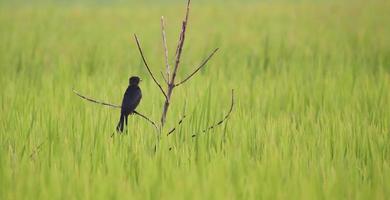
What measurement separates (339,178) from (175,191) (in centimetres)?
67

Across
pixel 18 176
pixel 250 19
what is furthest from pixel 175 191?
pixel 250 19

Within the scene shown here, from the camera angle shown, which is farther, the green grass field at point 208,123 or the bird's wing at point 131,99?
the bird's wing at point 131,99

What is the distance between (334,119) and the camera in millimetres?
3574

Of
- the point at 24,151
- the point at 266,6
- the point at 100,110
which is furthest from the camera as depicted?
the point at 266,6

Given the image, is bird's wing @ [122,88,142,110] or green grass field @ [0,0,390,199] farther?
bird's wing @ [122,88,142,110]

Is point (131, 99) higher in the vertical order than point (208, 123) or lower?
higher

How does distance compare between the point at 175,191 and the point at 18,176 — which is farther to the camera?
the point at 18,176

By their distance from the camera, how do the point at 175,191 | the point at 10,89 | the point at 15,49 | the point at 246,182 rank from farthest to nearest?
the point at 15,49, the point at 10,89, the point at 246,182, the point at 175,191

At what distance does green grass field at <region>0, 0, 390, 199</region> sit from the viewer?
2.48m

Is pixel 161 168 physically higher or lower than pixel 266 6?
lower

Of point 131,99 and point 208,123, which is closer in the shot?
point 131,99

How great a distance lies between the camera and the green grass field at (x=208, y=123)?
97.7 inches

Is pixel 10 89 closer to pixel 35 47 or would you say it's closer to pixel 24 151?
pixel 24 151

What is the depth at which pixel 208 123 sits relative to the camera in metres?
3.41
